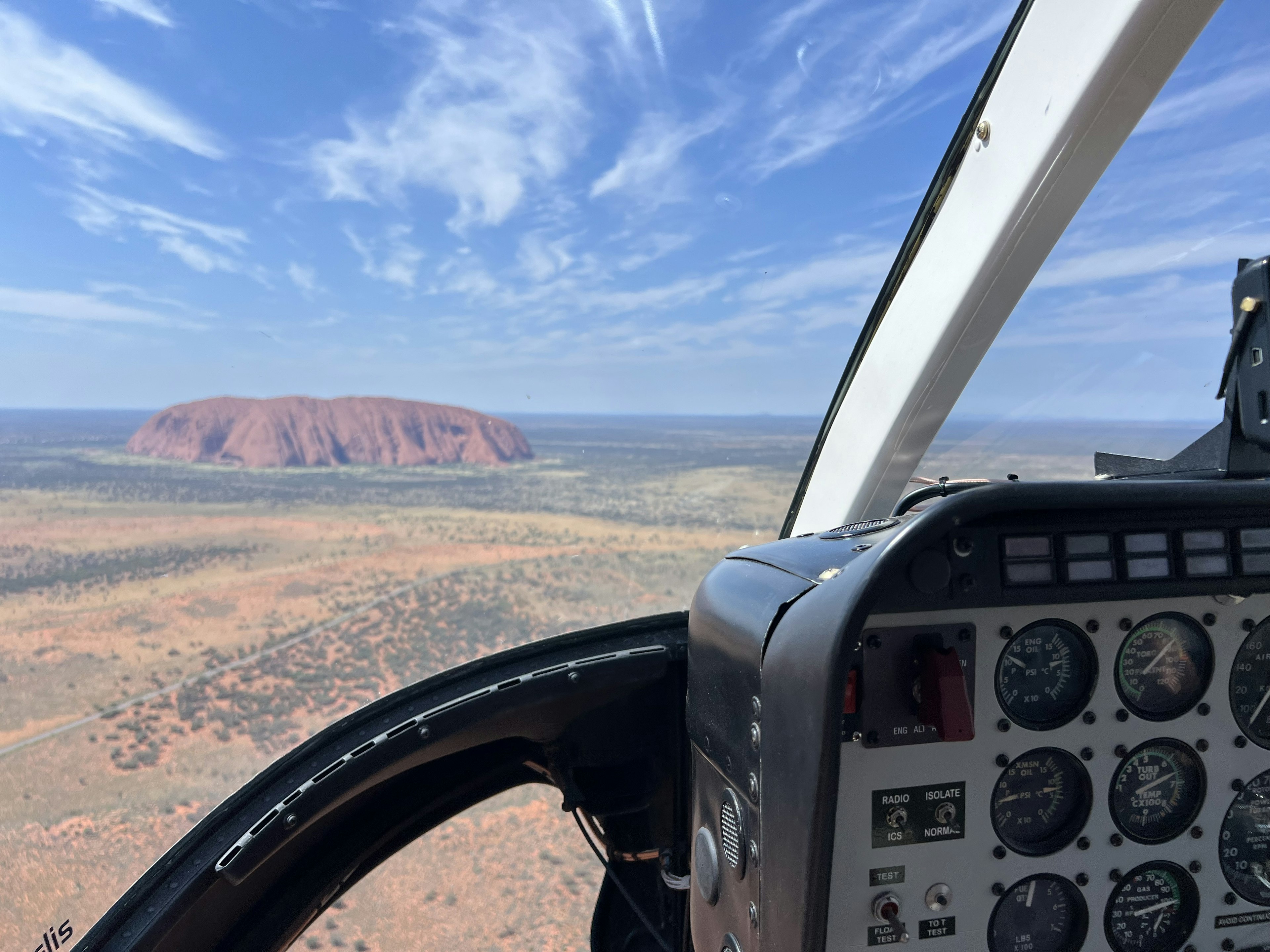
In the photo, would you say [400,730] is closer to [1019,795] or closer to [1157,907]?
[1019,795]

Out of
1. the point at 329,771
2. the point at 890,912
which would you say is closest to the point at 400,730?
the point at 329,771

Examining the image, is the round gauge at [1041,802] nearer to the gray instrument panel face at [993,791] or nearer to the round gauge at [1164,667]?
the gray instrument panel face at [993,791]

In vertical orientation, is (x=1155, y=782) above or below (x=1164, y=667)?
below

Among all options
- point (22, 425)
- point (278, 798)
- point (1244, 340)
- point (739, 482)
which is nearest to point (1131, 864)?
point (1244, 340)

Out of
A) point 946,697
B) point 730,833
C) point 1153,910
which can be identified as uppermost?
point 946,697

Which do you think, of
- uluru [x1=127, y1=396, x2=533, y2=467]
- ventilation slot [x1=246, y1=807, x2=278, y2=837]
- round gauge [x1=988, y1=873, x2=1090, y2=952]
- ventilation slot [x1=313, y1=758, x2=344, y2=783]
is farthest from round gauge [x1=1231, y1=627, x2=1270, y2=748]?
ventilation slot [x1=246, y1=807, x2=278, y2=837]

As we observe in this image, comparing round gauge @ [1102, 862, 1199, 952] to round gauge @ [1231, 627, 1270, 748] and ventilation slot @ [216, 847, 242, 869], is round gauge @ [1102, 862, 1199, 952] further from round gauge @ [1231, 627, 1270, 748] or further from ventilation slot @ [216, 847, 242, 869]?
ventilation slot @ [216, 847, 242, 869]

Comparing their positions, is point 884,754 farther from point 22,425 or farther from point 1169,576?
point 22,425
